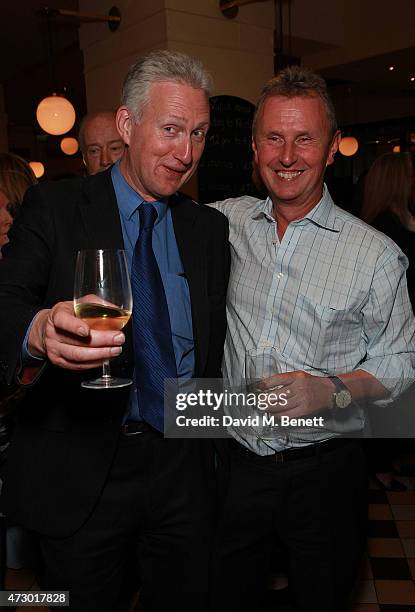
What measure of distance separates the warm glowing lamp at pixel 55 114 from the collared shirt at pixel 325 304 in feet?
15.8

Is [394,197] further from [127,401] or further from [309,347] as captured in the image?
[127,401]

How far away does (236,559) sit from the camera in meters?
1.75

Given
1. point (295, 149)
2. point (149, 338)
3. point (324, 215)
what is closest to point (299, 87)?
point (295, 149)

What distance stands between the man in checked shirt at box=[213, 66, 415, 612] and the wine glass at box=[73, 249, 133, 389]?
704 millimetres

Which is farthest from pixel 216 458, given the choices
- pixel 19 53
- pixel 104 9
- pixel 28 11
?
pixel 19 53

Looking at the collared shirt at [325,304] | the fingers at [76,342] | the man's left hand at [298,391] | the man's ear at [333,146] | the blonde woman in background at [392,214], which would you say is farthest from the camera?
the blonde woman in background at [392,214]

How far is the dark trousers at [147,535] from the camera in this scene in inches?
60.1

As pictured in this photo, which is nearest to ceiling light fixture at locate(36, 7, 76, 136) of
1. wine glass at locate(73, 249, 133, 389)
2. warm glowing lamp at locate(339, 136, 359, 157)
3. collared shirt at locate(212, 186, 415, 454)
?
collared shirt at locate(212, 186, 415, 454)

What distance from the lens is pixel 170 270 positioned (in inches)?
64.5

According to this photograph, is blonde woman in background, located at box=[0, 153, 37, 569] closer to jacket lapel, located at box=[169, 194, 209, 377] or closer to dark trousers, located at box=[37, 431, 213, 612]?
jacket lapel, located at box=[169, 194, 209, 377]

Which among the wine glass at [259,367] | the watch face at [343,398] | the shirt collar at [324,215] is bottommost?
the watch face at [343,398]

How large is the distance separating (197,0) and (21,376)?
404 centimetres

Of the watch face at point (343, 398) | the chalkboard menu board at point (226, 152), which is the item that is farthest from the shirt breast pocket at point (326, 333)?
the chalkboard menu board at point (226, 152)

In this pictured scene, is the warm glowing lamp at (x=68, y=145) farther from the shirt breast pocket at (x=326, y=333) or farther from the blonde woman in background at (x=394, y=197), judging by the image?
the shirt breast pocket at (x=326, y=333)
